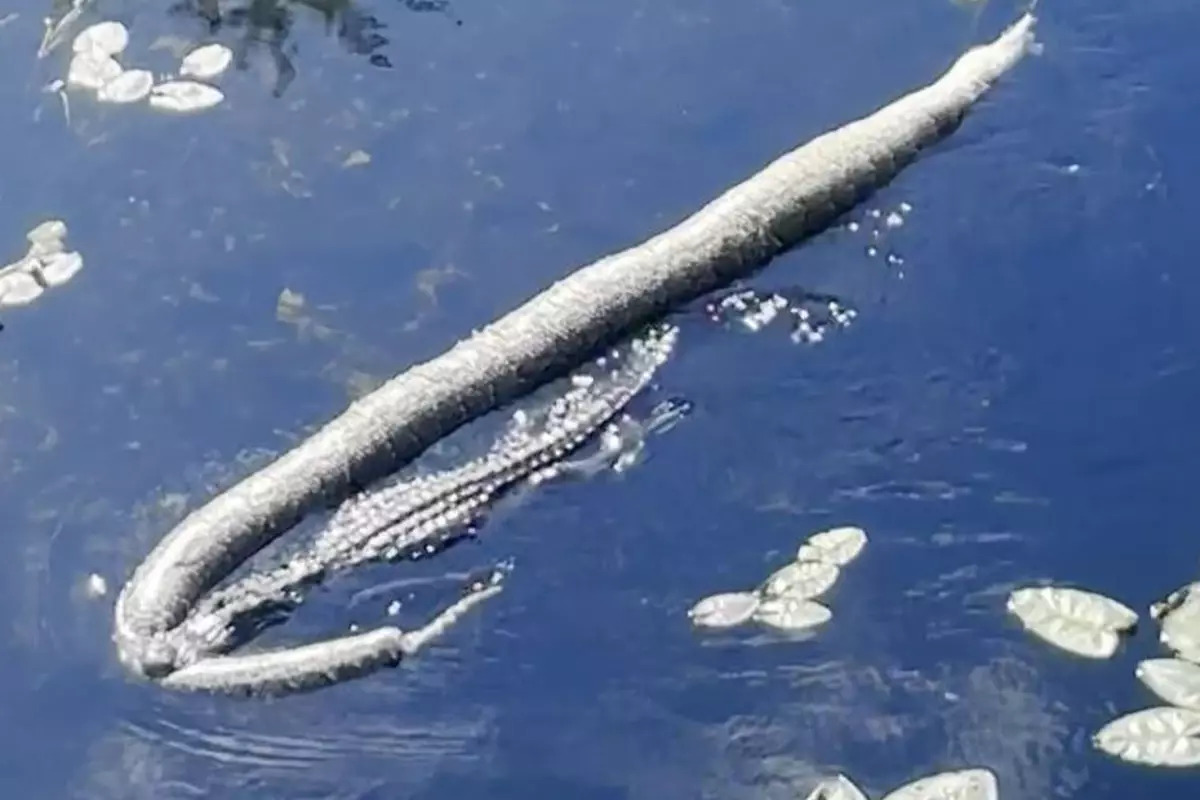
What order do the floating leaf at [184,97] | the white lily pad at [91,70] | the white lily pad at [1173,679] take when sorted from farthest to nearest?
1. the white lily pad at [91,70]
2. the floating leaf at [184,97]
3. the white lily pad at [1173,679]

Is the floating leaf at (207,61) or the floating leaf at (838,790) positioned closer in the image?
the floating leaf at (838,790)

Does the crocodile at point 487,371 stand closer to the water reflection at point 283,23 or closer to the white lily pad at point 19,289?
the white lily pad at point 19,289

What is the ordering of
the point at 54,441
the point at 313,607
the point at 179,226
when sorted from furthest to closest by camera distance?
the point at 179,226 → the point at 54,441 → the point at 313,607

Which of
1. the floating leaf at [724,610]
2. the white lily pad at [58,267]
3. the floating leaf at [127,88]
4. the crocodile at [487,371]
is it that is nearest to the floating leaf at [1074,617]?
the floating leaf at [724,610]

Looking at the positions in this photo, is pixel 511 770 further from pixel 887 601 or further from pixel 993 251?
pixel 993 251

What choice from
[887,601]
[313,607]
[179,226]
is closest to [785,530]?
[887,601]
